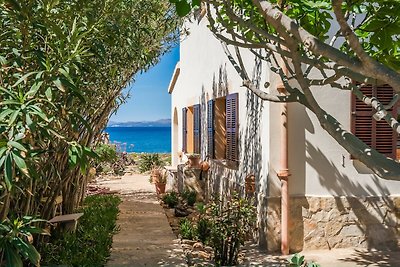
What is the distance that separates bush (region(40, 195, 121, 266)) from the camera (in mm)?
5320

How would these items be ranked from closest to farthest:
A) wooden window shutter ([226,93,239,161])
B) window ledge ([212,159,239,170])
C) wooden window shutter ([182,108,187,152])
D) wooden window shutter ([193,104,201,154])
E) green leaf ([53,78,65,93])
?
green leaf ([53,78,65,93]), wooden window shutter ([226,93,239,161]), window ledge ([212,159,239,170]), wooden window shutter ([193,104,201,154]), wooden window shutter ([182,108,187,152])

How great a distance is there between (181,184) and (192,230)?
492 centimetres

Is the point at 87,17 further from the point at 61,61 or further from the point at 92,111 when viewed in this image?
the point at 92,111

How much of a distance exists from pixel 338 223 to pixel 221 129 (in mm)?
3880

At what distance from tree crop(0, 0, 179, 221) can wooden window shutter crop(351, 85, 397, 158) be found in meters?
3.30

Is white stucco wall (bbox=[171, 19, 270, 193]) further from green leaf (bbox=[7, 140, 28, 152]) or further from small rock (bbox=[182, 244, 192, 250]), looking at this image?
green leaf (bbox=[7, 140, 28, 152])

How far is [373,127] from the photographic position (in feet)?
22.8

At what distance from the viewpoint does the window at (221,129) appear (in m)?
9.06

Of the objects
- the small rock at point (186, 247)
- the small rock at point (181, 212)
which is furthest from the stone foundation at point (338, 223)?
the small rock at point (181, 212)

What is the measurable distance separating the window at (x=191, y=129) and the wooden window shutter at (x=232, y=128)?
117 inches

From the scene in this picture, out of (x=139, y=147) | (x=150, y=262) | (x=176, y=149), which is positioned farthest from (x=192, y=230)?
(x=139, y=147)

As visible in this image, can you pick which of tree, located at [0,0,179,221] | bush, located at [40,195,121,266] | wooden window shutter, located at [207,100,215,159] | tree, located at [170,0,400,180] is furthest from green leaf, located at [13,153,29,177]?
wooden window shutter, located at [207,100,215,159]

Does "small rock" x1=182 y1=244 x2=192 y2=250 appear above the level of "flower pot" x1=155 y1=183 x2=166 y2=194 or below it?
below

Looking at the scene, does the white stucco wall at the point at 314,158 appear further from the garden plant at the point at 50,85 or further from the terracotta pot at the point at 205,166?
the terracotta pot at the point at 205,166
